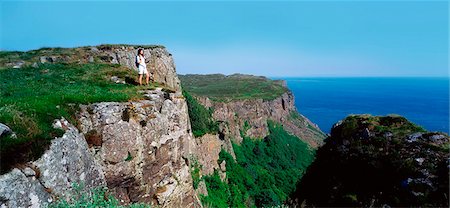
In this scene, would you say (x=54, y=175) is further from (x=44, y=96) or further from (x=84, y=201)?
(x=44, y=96)

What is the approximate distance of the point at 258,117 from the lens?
108 m

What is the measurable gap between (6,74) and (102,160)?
466 inches

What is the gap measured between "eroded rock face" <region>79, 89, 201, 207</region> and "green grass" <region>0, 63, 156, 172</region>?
0.83m

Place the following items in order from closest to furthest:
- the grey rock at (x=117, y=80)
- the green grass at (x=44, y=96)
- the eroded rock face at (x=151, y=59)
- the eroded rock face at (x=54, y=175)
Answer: the eroded rock face at (x=54, y=175) < the green grass at (x=44, y=96) < the grey rock at (x=117, y=80) < the eroded rock face at (x=151, y=59)

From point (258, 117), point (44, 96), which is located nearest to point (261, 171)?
point (258, 117)

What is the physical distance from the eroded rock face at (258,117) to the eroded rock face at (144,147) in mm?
56465

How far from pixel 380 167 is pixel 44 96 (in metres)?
14.0

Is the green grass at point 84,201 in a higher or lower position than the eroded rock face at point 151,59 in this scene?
lower

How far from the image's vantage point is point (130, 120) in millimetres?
13766

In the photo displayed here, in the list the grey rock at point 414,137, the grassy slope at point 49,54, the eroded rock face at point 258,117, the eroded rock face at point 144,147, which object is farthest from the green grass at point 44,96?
the eroded rock face at point 258,117

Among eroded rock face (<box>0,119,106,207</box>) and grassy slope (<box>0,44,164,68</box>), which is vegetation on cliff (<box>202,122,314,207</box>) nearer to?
grassy slope (<box>0,44,164,68</box>)

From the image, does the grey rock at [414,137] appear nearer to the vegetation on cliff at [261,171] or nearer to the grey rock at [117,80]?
the grey rock at [117,80]

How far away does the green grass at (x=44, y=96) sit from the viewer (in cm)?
885

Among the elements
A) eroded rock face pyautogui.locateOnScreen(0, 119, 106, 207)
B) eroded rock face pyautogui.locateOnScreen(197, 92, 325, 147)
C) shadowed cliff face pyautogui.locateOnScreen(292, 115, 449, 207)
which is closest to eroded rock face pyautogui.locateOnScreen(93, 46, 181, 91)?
shadowed cliff face pyautogui.locateOnScreen(292, 115, 449, 207)
